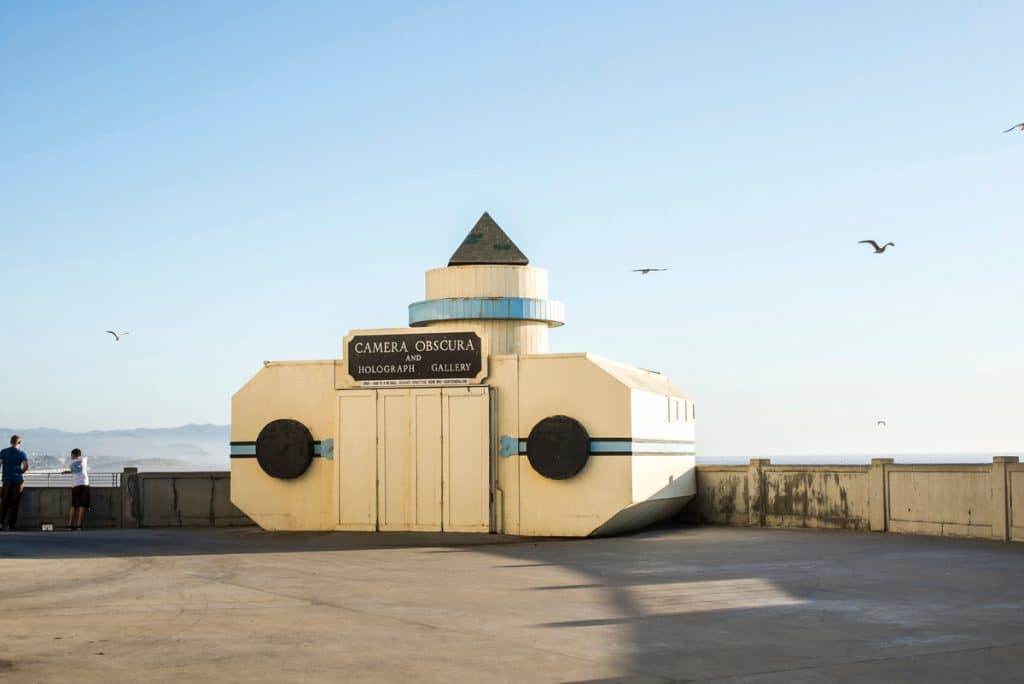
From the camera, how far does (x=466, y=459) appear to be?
23.5m

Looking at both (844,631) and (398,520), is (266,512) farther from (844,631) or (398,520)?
(844,631)

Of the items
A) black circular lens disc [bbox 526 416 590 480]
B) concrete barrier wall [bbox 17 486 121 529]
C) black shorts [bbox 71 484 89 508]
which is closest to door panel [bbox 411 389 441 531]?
black circular lens disc [bbox 526 416 590 480]

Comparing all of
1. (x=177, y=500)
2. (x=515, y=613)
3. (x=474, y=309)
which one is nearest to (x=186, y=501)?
(x=177, y=500)

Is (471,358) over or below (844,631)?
over

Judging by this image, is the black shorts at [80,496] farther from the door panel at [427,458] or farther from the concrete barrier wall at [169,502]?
the door panel at [427,458]

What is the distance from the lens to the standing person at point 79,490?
26297mm

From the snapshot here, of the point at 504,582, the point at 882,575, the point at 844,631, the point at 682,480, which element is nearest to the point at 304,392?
the point at 682,480

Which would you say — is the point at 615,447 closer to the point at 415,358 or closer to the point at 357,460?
the point at 415,358

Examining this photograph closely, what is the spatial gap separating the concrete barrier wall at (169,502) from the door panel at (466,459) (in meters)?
6.39

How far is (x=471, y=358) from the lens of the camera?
2392 centimetres

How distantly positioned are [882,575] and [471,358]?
33.8 ft

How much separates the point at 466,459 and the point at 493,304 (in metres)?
6.45

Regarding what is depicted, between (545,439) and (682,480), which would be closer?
(545,439)

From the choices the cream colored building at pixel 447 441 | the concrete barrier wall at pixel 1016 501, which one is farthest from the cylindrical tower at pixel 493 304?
the concrete barrier wall at pixel 1016 501
